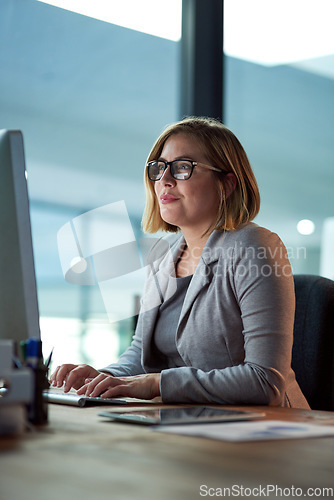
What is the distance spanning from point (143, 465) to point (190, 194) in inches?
49.5

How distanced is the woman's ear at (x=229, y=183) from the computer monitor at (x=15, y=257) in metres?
0.96

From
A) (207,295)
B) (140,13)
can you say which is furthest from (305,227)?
(207,295)

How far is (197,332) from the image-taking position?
1.67 m

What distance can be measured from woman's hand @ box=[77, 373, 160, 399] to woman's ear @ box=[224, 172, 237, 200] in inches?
28.0

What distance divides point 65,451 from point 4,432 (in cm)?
12

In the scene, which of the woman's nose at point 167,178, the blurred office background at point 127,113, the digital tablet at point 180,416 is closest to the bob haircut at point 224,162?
the woman's nose at point 167,178

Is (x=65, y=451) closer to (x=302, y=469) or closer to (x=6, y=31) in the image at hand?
(x=302, y=469)

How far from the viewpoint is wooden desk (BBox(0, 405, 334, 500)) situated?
0.58m

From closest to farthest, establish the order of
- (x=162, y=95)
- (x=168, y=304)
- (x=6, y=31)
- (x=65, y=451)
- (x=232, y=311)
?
(x=65, y=451)
(x=232, y=311)
(x=168, y=304)
(x=6, y=31)
(x=162, y=95)

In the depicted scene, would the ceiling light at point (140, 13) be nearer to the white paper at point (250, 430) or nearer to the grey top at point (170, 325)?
the grey top at point (170, 325)

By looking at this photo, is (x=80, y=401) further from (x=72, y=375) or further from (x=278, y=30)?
(x=278, y=30)

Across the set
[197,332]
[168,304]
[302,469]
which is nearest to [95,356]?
[168,304]

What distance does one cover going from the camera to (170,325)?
1.81m

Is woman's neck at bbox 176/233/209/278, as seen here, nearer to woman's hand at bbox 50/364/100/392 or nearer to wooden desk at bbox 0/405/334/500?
woman's hand at bbox 50/364/100/392
